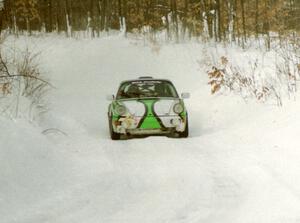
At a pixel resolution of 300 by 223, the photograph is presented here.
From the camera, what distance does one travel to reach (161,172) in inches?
265

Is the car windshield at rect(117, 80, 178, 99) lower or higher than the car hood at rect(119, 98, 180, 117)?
A: higher

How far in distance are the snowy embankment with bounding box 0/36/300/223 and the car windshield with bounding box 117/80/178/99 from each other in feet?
3.86

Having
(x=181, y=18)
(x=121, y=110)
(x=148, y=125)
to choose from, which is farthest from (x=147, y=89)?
(x=181, y=18)

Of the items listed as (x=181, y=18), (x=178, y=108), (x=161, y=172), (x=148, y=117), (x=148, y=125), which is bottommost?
(x=161, y=172)

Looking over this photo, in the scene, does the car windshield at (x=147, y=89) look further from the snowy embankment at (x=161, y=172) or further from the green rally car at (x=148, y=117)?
the snowy embankment at (x=161, y=172)

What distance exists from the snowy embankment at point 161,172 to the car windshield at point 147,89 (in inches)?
46.3

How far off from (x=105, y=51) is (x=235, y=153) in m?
16.0

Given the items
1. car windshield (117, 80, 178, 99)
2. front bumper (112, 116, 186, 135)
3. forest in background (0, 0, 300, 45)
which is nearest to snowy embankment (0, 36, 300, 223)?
front bumper (112, 116, 186, 135)

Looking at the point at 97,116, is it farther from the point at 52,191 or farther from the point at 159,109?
the point at 52,191

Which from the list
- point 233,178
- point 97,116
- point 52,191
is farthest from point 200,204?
point 97,116

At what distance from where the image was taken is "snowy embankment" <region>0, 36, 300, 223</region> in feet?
16.0

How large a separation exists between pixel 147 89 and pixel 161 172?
16.4 ft

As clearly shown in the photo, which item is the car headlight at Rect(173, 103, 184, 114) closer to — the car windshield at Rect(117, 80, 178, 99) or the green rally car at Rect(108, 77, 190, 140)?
the green rally car at Rect(108, 77, 190, 140)

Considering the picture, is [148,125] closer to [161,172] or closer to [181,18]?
[161,172]
